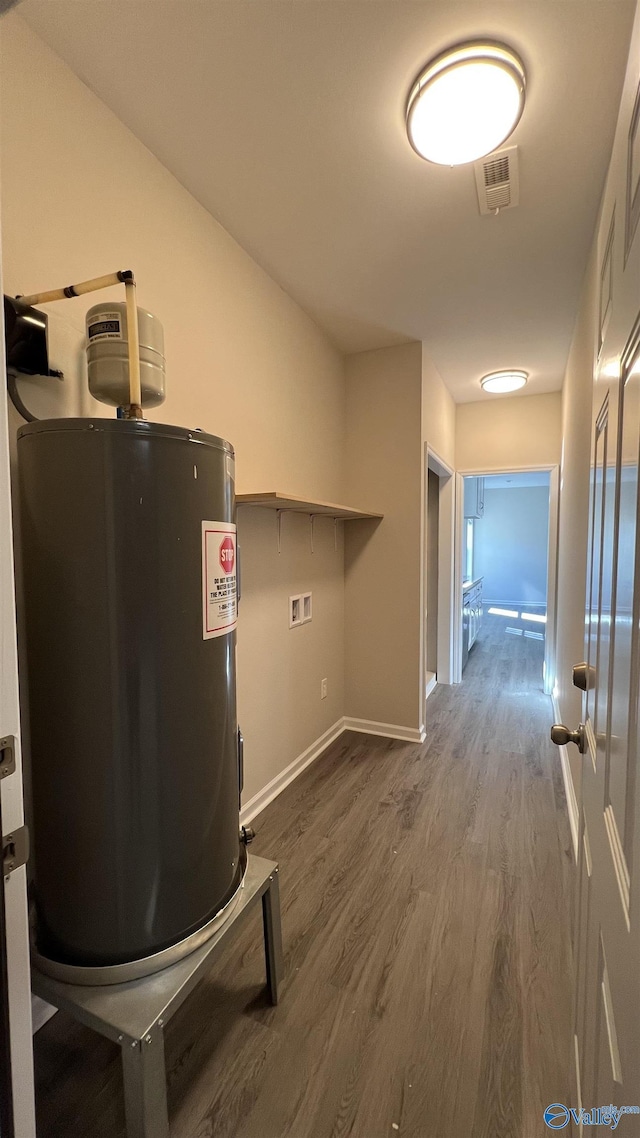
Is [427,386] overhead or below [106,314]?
overhead

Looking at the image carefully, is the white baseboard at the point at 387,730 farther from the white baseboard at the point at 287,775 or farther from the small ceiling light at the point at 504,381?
the small ceiling light at the point at 504,381

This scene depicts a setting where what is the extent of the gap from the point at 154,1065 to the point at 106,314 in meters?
1.74

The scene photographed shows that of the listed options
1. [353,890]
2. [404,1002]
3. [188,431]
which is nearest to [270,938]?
[404,1002]

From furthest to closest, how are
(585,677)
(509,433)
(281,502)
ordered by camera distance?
1. (509,433)
2. (281,502)
3. (585,677)

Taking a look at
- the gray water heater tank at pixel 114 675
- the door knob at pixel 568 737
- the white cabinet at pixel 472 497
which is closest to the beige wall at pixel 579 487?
the door knob at pixel 568 737

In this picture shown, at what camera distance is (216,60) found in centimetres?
135

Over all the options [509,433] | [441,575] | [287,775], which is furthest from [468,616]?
[287,775]

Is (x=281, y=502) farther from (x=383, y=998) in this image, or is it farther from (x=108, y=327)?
(x=383, y=998)

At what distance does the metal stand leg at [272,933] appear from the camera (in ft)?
4.47

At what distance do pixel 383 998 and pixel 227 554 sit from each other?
4.94ft

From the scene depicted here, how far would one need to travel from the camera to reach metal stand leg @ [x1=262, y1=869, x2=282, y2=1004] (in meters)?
1.36

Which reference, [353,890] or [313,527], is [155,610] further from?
[313,527]

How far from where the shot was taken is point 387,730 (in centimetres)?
341

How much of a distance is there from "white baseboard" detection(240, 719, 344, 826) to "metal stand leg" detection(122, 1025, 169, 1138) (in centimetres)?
140
